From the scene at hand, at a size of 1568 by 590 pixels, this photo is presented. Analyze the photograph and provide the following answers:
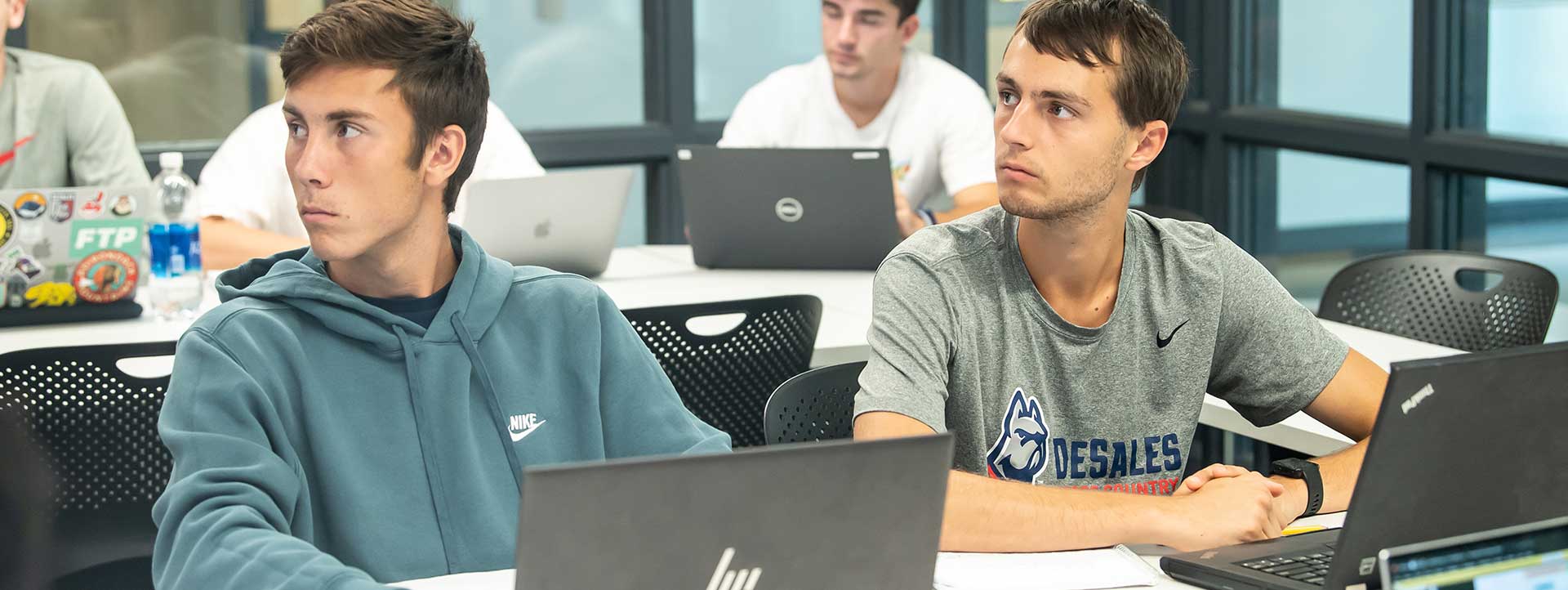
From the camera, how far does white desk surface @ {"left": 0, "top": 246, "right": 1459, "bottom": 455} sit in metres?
2.17

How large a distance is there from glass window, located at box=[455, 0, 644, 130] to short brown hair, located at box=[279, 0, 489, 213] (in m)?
3.14

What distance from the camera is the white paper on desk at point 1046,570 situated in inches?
56.8

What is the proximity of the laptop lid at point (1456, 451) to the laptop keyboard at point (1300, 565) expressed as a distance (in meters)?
0.14

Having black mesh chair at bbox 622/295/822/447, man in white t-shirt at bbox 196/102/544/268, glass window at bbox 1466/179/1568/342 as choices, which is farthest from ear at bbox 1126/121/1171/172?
glass window at bbox 1466/179/1568/342

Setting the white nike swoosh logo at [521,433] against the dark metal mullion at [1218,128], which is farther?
the dark metal mullion at [1218,128]

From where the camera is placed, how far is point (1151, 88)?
1.83 meters

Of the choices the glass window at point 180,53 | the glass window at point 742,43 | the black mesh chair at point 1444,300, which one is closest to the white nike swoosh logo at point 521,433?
the black mesh chair at point 1444,300

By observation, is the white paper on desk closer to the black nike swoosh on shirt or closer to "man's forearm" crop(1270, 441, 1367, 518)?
"man's forearm" crop(1270, 441, 1367, 518)

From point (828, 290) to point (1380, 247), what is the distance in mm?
2388

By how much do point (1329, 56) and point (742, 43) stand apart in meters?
1.85

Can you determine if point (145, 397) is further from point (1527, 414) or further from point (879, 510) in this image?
point (1527, 414)

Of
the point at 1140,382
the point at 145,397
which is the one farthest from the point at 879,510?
the point at 145,397

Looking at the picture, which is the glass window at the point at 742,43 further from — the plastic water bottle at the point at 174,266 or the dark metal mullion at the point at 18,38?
the plastic water bottle at the point at 174,266

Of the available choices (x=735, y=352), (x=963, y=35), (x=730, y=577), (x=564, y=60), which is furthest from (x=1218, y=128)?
(x=730, y=577)
